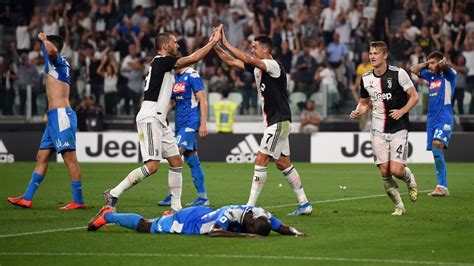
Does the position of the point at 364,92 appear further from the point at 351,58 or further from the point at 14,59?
the point at 14,59

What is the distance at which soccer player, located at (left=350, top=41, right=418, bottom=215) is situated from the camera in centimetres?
1341

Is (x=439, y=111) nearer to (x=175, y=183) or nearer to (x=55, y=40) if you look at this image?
(x=175, y=183)

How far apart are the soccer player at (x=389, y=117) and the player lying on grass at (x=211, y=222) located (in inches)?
120

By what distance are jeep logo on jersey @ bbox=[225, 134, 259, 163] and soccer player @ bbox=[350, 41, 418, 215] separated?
14274 mm

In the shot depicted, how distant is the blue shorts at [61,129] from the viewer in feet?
47.4

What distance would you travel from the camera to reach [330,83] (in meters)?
28.1

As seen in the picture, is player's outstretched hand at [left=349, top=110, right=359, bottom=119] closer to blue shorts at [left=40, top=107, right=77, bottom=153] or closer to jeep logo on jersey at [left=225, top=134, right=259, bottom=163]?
blue shorts at [left=40, top=107, right=77, bottom=153]

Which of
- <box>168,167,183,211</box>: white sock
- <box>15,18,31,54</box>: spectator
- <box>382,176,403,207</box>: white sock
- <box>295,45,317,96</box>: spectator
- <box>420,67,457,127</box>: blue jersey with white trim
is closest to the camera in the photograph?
<box>382,176,403,207</box>: white sock

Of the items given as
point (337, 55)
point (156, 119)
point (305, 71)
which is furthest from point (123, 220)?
point (337, 55)

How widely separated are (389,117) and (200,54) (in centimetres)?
277

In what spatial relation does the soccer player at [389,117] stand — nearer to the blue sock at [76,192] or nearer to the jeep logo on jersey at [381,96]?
the jeep logo on jersey at [381,96]

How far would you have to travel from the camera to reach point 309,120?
91.6 feet

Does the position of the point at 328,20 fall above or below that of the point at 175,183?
above

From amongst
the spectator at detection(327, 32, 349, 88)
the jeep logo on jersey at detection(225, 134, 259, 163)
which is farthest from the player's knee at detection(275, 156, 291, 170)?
the spectator at detection(327, 32, 349, 88)
